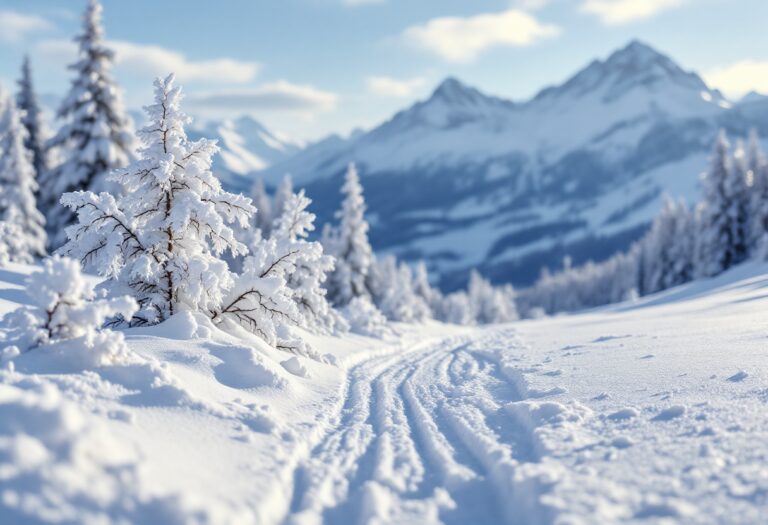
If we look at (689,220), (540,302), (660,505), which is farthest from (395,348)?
(540,302)

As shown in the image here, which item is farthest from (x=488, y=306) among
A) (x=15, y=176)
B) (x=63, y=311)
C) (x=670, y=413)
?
(x=63, y=311)

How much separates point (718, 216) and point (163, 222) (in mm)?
47603

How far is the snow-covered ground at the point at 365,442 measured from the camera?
3.98 meters

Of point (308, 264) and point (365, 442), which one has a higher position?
point (308, 264)

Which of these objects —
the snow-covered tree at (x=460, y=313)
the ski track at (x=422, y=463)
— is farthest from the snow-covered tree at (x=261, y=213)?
the ski track at (x=422, y=463)

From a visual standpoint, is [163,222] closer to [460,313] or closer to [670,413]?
[670,413]

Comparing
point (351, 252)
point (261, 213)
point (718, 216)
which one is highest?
point (261, 213)

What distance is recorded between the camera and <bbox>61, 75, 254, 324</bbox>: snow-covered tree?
361 inches

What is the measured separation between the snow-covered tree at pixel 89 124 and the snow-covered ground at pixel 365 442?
17.6 meters

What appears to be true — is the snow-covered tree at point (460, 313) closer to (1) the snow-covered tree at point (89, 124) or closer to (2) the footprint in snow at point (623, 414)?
(1) the snow-covered tree at point (89, 124)

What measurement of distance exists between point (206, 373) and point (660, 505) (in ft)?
18.5

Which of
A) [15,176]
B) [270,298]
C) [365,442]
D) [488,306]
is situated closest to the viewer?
[365,442]

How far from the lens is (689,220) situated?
5619 cm

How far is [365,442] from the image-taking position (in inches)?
260
